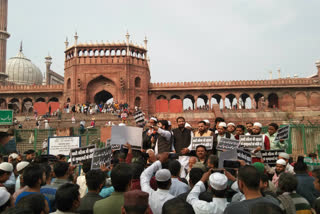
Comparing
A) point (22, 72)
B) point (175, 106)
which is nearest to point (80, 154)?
point (175, 106)

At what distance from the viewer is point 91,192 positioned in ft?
10.3

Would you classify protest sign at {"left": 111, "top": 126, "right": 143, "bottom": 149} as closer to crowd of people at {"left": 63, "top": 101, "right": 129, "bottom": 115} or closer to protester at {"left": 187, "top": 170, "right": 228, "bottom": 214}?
protester at {"left": 187, "top": 170, "right": 228, "bottom": 214}

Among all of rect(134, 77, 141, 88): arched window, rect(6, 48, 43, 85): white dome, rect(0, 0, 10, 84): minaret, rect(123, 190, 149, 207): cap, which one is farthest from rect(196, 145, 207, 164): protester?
rect(6, 48, 43, 85): white dome

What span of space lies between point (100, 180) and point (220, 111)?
25.4 m

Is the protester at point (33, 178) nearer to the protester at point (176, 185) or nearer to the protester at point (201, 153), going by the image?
the protester at point (176, 185)

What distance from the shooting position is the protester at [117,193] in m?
2.66

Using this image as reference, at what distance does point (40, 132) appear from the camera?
44.8 ft

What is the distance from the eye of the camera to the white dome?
1828 inches

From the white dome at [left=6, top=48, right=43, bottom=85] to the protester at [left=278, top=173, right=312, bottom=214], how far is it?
48.7 m

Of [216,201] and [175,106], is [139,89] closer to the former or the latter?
[175,106]

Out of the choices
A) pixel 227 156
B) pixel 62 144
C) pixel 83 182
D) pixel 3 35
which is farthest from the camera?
pixel 3 35

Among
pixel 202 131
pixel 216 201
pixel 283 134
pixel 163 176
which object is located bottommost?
pixel 216 201

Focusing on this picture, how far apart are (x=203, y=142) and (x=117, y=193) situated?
2813mm

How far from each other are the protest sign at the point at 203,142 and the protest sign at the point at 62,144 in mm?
2781
